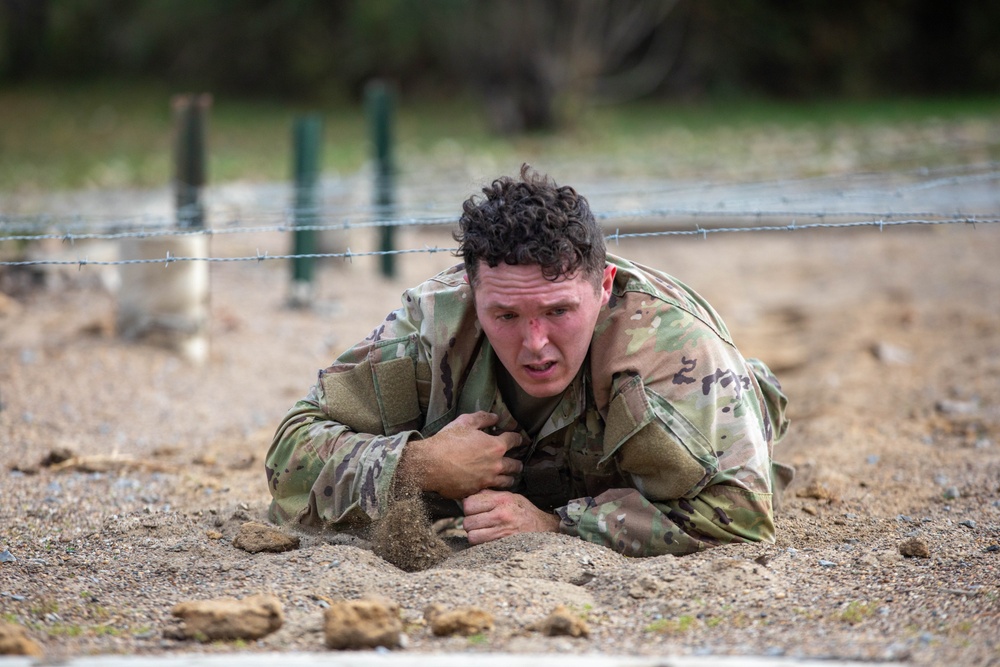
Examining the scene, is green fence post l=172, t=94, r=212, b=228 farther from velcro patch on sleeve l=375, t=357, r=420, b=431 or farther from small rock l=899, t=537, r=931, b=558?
small rock l=899, t=537, r=931, b=558

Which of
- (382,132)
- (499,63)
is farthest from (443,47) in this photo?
(382,132)

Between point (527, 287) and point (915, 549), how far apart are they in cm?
133

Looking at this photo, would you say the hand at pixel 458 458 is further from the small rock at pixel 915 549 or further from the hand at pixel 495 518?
the small rock at pixel 915 549

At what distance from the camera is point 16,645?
241 cm

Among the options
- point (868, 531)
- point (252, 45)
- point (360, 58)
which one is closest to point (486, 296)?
point (868, 531)

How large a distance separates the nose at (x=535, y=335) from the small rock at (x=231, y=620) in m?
0.93

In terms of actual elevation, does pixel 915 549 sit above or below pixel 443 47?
below

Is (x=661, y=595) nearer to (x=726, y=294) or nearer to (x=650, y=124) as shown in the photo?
(x=726, y=294)

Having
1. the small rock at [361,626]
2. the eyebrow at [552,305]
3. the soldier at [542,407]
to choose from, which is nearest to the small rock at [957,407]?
the soldier at [542,407]

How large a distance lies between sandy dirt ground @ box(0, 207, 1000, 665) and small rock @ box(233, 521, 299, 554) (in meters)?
0.04

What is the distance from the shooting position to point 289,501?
3.48 m

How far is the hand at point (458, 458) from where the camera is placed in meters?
3.25

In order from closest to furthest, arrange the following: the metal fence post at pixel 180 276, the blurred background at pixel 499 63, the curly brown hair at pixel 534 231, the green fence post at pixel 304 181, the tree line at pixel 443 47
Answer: the curly brown hair at pixel 534 231 < the metal fence post at pixel 180 276 < the green fence post at pixel 304 181 < the blurred background at pixel 499 63 < the tree line at pixel 443 47

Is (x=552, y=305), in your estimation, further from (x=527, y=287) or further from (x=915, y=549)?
(x=915, y=549)
